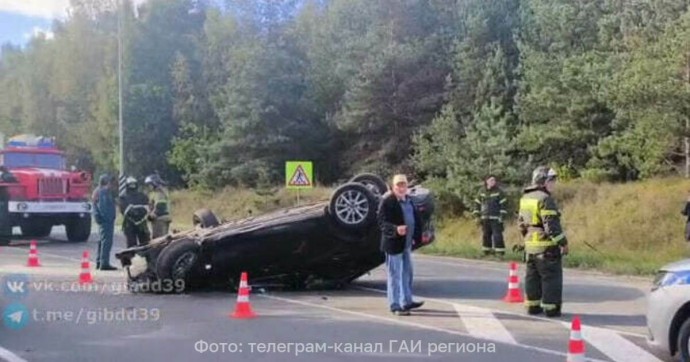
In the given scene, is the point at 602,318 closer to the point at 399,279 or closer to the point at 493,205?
the point at 399,279

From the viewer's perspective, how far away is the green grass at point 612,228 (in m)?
18.6

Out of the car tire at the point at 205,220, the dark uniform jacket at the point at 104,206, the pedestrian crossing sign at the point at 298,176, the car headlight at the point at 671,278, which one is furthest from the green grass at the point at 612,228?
the car headlight at the point at 671,278

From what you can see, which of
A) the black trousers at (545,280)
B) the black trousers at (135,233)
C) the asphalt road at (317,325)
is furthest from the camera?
the black trousers at (135,233)

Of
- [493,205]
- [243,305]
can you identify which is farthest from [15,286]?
[493,205]

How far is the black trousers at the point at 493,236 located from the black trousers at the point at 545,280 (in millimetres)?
8377

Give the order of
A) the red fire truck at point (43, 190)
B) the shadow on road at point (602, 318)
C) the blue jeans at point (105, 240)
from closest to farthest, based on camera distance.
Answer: the shadow on road at point (602, 318) < the blue jeans at point (105, 240) < the red fire truck at point (43, 190)

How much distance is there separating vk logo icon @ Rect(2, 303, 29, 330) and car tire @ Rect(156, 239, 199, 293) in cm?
183

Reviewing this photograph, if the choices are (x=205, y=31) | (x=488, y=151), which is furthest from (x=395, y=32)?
(x=205, y=31)

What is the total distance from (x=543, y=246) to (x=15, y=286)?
7.86 meters

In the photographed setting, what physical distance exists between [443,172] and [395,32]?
9111 millimetres

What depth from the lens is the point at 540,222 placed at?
1004 centimetres

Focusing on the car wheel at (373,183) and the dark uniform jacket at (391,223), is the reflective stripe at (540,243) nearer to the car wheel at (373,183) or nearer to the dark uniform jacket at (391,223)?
the dark uniform jacket at (391,223)

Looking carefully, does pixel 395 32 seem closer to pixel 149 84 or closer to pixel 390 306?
pixel 149 84

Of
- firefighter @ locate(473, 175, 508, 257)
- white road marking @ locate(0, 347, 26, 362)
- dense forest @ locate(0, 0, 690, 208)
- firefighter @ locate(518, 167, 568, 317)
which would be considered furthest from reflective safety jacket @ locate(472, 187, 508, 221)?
white road marking @ locate(0, 347, 26, 362)
